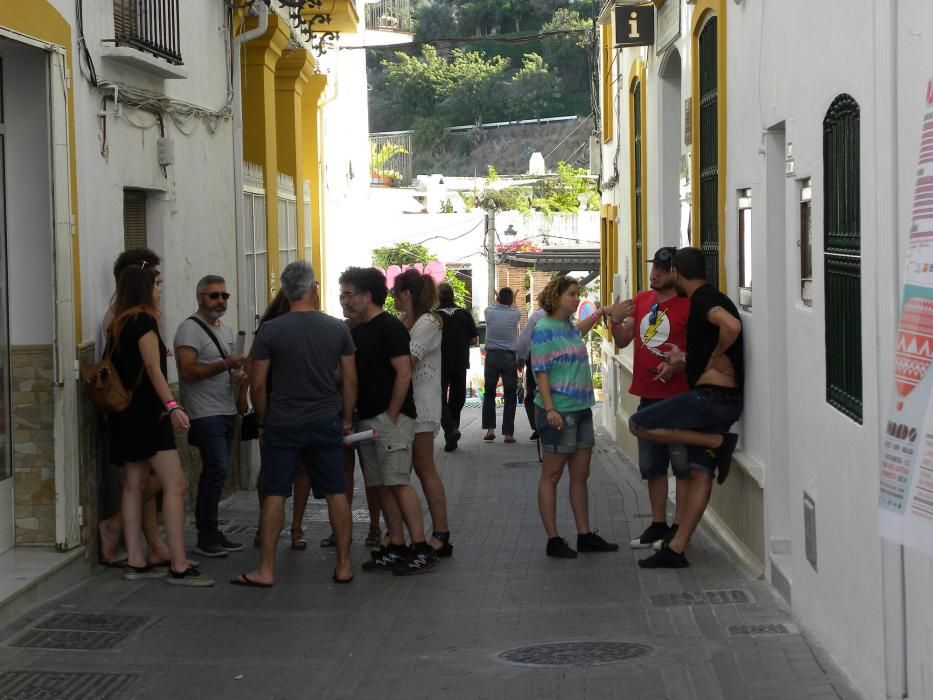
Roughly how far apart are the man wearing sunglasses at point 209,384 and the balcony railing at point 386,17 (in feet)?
116

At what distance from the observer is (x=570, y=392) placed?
9.10 m

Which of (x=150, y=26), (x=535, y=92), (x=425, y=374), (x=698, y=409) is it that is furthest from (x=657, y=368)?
(x=535, y=92)

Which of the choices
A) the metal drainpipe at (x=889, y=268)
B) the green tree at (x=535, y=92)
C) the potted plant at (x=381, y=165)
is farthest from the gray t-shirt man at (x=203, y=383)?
the green tree at (x=535, y=92)

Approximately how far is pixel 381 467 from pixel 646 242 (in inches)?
260

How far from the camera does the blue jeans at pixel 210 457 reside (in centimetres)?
938

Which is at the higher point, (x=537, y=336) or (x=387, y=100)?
(x=387, y=100)

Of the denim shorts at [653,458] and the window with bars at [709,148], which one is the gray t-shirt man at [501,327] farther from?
the denim shorts at [653,458]

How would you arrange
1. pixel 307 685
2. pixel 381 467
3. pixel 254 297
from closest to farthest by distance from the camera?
1. pixel 307 685
2. pixel 381 467
3. pixel 254 297

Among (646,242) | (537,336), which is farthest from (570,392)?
(646,242)

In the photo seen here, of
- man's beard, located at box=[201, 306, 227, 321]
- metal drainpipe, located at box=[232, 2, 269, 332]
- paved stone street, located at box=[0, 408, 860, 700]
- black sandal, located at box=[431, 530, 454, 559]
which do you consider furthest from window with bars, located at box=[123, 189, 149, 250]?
black sandal, located at box=[431, 530, 454, 559]

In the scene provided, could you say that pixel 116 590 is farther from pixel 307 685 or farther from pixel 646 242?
pixel 646 242

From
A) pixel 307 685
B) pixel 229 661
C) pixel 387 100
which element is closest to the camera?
pixel 307 685

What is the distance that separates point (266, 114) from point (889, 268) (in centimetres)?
1040

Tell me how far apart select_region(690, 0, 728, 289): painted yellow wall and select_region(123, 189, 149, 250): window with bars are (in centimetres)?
409
